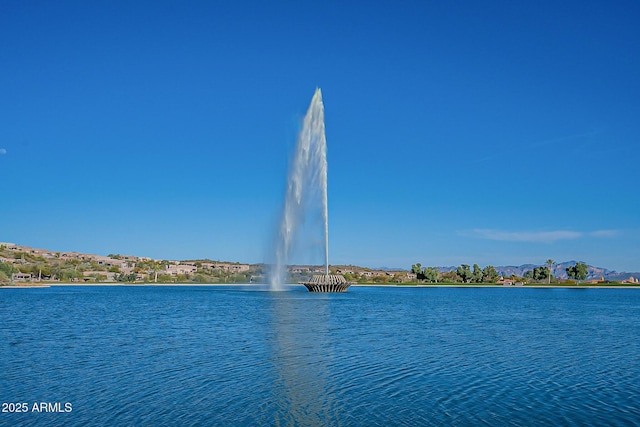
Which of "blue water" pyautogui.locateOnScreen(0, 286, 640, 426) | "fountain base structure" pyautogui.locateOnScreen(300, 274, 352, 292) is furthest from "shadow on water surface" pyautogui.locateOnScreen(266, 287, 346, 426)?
"fountain base structure" pyautogui.locateOnScreen(300, 274, 352, 292)

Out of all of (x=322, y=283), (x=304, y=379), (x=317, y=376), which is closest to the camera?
(x=304, y=379)

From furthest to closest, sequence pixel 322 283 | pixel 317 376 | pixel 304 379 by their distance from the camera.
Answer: pixel 322 283 < pixel 317 376 < pixel 304 379

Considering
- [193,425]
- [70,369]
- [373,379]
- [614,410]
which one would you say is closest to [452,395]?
[373,379]

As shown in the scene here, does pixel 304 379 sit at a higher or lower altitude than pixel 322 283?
lower

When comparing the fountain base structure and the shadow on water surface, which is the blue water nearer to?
the shadow on water surface

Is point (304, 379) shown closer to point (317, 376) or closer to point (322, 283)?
point (317, 376)

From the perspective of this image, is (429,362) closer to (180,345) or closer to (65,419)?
(180,345)

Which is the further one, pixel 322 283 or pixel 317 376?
pixel 322 283

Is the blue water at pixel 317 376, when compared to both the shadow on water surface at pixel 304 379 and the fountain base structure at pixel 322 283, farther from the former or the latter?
the fountain base structure at pixel 322 283

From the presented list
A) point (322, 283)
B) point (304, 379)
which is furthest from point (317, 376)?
point (322, 283)

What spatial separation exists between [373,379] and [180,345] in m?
13.5

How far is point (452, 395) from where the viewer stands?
19.6 m

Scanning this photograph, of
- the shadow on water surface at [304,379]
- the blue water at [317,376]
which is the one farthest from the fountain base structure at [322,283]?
the shadow on water surface at [304,379]

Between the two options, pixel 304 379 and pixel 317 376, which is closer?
pixel 304 379
